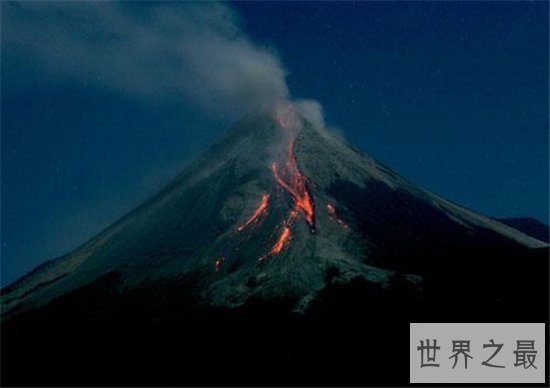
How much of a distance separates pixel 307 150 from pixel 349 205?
902 centimetres

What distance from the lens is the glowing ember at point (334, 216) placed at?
28.8m

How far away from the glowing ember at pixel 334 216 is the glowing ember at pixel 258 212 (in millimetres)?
3443

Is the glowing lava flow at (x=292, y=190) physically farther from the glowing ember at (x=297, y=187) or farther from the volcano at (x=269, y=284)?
the volcano at (x=269, y=284)

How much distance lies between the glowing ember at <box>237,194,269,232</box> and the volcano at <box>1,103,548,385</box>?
0.33 ft

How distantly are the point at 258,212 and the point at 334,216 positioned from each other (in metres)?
4.14

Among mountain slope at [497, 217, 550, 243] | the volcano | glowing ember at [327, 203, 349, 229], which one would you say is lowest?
the volcano

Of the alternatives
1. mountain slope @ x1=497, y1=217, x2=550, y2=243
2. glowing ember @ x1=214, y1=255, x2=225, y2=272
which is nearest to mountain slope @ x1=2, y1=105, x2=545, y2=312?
glowing ember @ x1=214, y1=255, x2=225, y2=272

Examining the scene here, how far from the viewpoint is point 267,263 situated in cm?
2503

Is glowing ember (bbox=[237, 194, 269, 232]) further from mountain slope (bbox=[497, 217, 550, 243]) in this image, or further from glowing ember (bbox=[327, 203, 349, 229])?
mountain slope (bbox=[497, 217, 550, 243])

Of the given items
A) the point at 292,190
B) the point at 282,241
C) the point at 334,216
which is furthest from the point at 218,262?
the point at 292,190

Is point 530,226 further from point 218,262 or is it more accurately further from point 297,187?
point 218,262

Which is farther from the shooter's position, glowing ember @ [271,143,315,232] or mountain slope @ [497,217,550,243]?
mountain slope @ [497,217,550,243]

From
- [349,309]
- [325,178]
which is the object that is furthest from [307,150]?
[349,309]

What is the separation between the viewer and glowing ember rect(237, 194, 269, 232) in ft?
98.2
